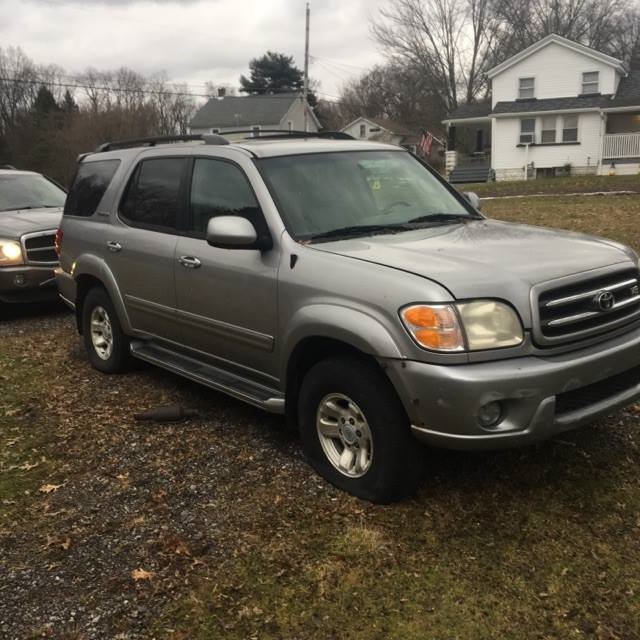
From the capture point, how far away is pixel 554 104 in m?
30.9

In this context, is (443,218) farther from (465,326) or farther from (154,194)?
(154,194)

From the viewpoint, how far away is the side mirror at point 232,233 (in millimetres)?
3912

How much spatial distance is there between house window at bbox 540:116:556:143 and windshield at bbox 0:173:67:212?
26.1 metres

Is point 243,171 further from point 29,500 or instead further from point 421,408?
point 29,500

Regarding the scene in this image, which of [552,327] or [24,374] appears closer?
[552,327]

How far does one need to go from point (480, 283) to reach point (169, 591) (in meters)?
1.94

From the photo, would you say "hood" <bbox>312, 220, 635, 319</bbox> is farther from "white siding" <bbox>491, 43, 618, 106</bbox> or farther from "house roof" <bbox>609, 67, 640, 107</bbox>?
"white siding" <bbox>491, 43, 618, 106</bbox>

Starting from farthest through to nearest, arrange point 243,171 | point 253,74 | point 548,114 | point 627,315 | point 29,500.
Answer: point 253,74
point 548,114
point 243,171
point 29,500
point 627,315

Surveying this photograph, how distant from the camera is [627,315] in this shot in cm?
366

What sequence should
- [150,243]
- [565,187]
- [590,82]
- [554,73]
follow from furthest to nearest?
1. [554,73]
2. [590,82]
3. [565,187]
4. [150,243]

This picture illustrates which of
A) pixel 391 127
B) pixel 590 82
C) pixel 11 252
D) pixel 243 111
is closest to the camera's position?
pixel 11 252

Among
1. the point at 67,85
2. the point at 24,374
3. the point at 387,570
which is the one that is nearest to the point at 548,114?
the point at 24,374

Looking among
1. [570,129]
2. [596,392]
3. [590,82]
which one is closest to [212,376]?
[596,392]

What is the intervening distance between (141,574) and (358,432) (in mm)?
1240
